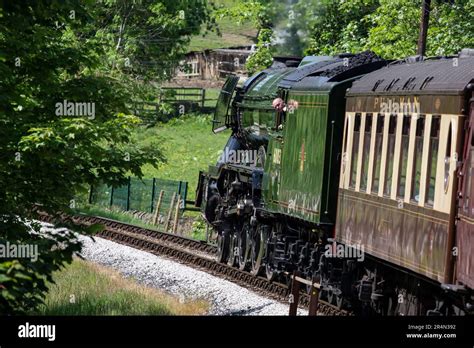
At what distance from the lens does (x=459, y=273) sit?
11266 mm

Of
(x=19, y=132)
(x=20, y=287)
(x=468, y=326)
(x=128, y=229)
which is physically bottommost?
(x=128, y=229)

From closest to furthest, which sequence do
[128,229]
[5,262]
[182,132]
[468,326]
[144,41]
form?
[5,262] < [468,326] < [128,229] < [144,41] < [182,132]

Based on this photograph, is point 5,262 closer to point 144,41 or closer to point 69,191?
point 69,191

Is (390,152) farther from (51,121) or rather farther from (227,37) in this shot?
(227,37)

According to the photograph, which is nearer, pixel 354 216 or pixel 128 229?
pixel 354 216

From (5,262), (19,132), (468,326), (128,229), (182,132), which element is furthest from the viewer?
(182,132)

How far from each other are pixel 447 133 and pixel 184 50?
36444 millimetres


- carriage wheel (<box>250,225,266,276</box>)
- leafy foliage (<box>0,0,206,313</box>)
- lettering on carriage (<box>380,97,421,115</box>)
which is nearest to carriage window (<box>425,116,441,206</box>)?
lettering on carriage (<box>380,97,421,115</box>)

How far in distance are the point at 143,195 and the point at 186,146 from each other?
10.0 m

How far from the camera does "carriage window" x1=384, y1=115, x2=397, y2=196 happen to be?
532 inches

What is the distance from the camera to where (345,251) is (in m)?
15.4

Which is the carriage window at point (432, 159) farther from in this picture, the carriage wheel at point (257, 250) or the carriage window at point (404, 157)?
the carriage wheel at point (257, 250)

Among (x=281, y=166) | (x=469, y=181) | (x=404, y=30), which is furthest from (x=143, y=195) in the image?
(x=469, y=181)

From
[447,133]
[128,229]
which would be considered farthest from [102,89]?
[128,229]
